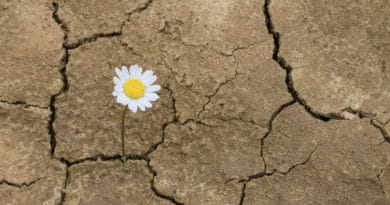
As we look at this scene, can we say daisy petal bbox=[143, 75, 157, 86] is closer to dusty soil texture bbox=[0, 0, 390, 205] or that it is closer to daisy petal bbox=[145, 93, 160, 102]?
daisy petal bbox=[145, 93, 160, 102]

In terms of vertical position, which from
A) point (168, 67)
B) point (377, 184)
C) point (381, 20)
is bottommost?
point (377, 184)

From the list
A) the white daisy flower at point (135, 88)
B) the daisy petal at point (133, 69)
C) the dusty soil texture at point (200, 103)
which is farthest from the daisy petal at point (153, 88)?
the dusty soil texture at point (200, 103)

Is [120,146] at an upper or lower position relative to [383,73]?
lower

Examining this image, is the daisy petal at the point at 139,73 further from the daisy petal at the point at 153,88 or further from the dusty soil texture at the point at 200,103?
the dusty soil texture at the point at 200,103

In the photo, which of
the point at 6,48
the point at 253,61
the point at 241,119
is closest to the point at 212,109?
the point at 241,119

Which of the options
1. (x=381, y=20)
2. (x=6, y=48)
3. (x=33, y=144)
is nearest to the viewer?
(x=33, y=144)

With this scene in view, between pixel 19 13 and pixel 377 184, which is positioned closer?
pixel 377 184

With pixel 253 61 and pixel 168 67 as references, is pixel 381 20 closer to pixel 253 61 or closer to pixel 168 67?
pixel 253 61

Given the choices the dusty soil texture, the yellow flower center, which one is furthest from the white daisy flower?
the dusty soil texture
